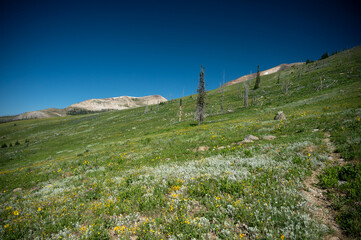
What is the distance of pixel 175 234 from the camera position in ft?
14.5

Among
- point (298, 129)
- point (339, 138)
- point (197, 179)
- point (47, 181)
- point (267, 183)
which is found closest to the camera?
point (267, 183)

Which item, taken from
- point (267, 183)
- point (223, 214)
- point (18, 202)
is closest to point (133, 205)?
point (223, 214)

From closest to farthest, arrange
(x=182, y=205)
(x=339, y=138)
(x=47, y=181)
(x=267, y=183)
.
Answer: (x=182, y=205), (x=267, y=183), (x=339, y=138), (x=47, y=181)

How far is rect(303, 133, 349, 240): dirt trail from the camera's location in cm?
381

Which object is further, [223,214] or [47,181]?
[47,181]

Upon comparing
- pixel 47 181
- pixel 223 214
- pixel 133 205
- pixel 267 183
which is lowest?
pixel 47 181

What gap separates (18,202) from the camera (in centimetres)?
783

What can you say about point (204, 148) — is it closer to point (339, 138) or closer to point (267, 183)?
point (267, 183)

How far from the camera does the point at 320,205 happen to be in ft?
15.6

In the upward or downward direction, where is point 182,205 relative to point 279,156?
downward

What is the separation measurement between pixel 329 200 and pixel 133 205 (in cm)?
740

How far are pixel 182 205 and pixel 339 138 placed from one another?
1083 cm

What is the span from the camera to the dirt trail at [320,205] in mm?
3812

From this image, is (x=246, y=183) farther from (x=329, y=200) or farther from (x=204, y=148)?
(x=204, y=148)
